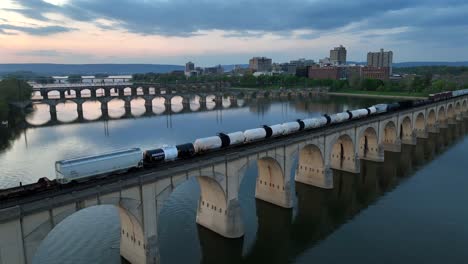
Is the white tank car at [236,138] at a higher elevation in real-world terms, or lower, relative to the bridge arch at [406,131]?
higher

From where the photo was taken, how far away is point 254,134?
44500 mm

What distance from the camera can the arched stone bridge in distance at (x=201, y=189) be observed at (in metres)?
22.6

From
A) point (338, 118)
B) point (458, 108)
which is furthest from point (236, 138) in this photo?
point (458, 108)

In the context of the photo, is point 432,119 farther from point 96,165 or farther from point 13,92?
point 13,92

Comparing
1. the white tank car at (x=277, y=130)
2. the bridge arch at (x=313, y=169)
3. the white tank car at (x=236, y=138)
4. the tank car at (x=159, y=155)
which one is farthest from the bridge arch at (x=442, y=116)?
the tank car at (x=159, y=155)

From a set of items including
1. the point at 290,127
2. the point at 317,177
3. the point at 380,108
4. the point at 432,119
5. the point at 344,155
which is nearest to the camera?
the point at 290,127

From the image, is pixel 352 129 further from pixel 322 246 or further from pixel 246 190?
pixel 322 246

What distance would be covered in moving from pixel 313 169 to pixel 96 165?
107 feet

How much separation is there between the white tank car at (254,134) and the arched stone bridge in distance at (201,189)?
1.29m

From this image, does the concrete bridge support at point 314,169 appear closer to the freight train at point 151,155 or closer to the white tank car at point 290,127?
the white tank car at point 290,127

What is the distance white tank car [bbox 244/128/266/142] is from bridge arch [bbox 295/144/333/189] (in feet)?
25.0

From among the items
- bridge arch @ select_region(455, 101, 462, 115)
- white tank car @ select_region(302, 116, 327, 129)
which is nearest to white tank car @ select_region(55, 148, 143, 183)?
white tank car @ select_region(302, 116, 327, 129)

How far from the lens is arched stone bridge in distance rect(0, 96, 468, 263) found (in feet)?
74.3

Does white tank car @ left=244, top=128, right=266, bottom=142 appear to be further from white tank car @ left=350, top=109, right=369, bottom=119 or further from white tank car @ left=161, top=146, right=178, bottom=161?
white tank car @ left=350, top=109, right=369, bottom=119
